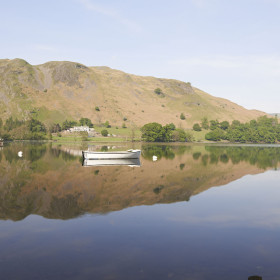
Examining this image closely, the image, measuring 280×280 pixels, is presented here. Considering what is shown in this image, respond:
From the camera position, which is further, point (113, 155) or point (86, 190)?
point (113, 155)

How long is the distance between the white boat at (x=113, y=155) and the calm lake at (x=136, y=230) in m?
29.4

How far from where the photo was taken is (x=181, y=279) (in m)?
13.5

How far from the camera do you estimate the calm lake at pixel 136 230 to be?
1461 cm

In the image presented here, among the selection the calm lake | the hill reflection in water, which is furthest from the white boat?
the calm lake

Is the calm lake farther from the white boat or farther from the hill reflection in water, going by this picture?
the white boat

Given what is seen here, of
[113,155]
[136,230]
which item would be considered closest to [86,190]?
[136,230]

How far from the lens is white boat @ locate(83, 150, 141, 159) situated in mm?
69375

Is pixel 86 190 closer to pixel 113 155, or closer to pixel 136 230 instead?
pixel 136 230

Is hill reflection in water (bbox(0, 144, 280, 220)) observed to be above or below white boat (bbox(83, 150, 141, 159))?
below

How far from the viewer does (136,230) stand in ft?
68.0

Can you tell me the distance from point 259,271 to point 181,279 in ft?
13.3

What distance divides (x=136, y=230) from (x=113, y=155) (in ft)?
171

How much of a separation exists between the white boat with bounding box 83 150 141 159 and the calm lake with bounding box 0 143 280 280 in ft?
96.5

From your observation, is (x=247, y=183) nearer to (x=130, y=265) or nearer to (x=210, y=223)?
(x=210, y=223)
